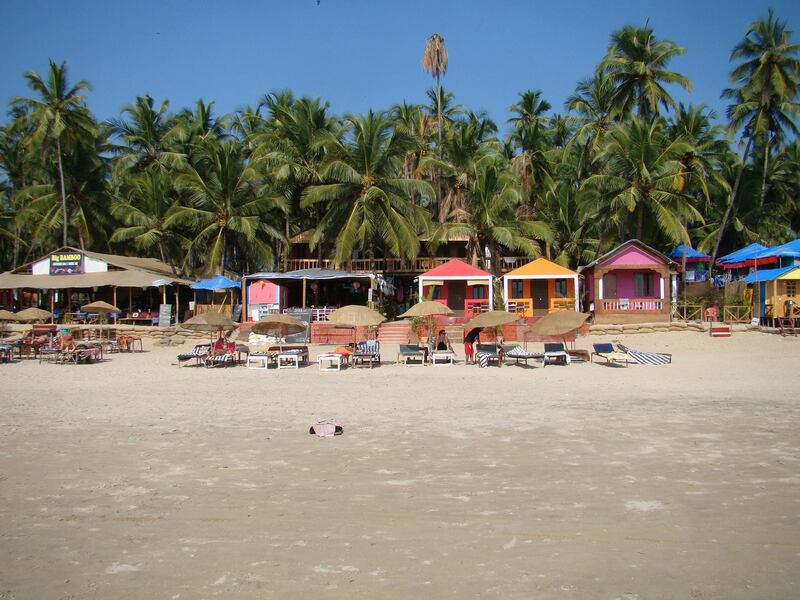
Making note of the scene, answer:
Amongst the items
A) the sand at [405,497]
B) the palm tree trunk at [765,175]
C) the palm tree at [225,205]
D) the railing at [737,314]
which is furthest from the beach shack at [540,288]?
the sand at [405,497]

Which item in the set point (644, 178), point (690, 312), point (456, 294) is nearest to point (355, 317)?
point (456, 294)

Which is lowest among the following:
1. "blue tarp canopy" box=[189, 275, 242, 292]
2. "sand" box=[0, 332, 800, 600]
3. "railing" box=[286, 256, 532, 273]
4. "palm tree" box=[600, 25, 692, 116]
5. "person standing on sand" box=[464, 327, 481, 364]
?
"sand" box=[0, 332, 800, 600]

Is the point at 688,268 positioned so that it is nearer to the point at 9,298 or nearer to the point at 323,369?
the point at 323,369

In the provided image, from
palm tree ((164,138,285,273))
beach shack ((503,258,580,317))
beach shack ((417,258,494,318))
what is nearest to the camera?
beach shack ((417,258,494,318))

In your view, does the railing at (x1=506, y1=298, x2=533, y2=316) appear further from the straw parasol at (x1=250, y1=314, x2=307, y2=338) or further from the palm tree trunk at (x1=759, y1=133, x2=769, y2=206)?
the palm tree trunk at (x1=759, y1=133, x2=769, y2=206)

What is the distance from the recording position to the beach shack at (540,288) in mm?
27625

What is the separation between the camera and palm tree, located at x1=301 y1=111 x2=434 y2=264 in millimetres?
30359

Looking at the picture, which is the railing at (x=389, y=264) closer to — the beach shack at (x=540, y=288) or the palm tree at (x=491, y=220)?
the palm tree at (x=491, y=220)

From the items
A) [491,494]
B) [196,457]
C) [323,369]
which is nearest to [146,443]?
[196,457]

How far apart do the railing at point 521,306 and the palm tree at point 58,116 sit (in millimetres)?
23752

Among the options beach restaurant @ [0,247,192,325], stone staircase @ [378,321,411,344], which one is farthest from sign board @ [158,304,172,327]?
stone staircase @ [378,321,411,344]

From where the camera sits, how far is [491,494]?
612cm

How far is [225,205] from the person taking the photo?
32250 mm

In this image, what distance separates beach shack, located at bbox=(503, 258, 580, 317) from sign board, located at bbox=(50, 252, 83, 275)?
21.2m
